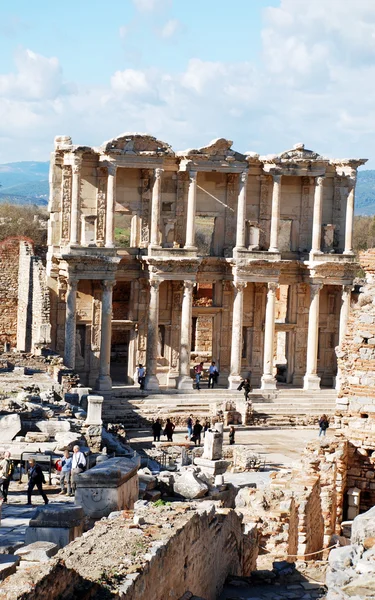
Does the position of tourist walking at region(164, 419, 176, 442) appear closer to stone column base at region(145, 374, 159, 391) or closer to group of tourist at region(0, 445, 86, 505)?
stone column base at region(145, 374, 159, 391)

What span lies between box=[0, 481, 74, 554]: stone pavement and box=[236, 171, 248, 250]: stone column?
942 inches

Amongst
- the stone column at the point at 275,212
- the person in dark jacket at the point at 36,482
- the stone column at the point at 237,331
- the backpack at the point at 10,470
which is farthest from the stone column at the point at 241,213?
the person in dark jacket at the point at 36,482

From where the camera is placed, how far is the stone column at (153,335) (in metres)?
41.3

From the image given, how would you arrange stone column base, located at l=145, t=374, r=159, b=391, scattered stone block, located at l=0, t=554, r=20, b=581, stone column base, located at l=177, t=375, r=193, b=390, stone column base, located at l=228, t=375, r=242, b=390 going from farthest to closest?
stone column base, located at l=228, t=375, r=242, b=390, stone column base, located at l=177, t=375, r=193, b=390, stone column base, located at l=145, t=374, r=159, b=391, scattered stone block, located at l=0, t=554, r=20, b=581

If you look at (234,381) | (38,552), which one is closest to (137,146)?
(234,381)

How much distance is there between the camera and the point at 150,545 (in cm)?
1085

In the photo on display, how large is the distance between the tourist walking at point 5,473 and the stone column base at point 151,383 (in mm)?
20117

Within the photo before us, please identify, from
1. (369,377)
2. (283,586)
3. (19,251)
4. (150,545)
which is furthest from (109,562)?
(19,251)

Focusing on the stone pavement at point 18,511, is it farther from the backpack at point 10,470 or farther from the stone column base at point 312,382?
the stone column base at point 312,382

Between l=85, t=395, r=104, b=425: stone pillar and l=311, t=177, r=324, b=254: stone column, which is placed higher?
l=311, t=177, r=324, b=254: stone column

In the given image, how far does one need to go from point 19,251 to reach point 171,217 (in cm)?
843

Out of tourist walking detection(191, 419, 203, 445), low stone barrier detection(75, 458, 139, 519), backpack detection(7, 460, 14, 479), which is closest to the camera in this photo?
low stone barrier detection(75, 458, 139, 519)

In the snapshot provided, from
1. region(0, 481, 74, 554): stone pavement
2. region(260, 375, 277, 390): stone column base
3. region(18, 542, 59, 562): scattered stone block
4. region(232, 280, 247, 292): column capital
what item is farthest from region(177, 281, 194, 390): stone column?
region(18, 542, 59, 562): scattered stone block

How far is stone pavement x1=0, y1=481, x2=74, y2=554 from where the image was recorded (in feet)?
51.1
